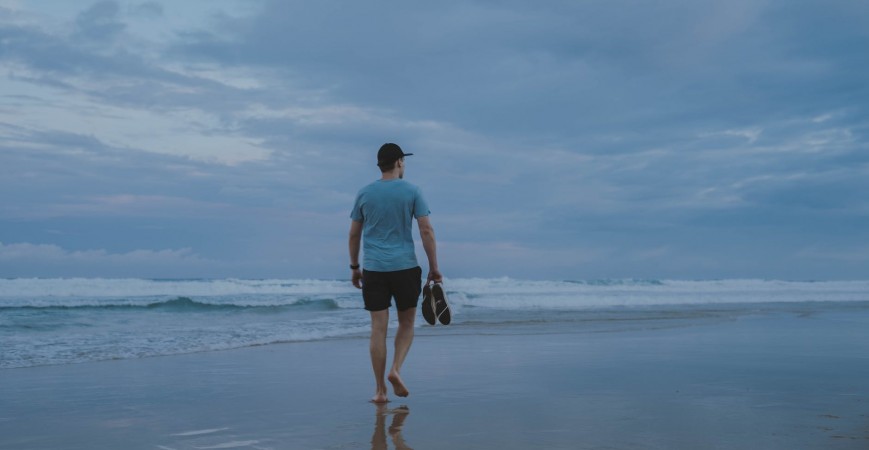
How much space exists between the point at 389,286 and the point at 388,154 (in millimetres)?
958

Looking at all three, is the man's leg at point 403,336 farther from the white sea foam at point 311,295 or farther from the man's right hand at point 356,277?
the white sea foam at point 311,295

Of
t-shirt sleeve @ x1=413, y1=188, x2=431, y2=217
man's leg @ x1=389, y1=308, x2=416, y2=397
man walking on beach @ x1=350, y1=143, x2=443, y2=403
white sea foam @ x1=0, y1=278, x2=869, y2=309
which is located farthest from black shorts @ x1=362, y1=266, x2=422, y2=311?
white sea foam @ x1=0, y1=278, x2=869, y2=309

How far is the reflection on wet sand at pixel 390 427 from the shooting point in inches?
161

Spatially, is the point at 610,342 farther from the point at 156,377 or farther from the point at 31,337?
the point at 31,337

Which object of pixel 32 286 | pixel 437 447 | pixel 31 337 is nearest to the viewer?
pixel 437 447

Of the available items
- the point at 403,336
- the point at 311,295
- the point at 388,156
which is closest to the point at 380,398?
the point at 403,336

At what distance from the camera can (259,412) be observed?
509 centimetres

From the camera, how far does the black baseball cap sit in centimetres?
555

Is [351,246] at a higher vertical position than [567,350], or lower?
higher

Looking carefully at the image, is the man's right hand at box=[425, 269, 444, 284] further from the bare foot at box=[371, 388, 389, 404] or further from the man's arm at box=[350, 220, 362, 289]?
the bare foot at box=[371, 388, 389, 404]

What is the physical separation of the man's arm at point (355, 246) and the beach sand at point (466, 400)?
91cm

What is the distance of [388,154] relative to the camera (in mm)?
5555

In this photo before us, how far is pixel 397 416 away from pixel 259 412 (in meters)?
0.94

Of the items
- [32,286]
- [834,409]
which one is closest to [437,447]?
[834,409]
